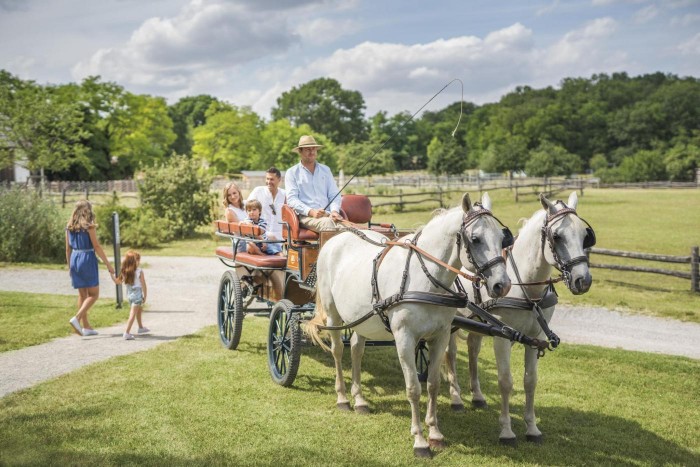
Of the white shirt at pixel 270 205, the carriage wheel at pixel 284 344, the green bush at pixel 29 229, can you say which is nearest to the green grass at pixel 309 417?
the carriage wheel at pixel 284 344

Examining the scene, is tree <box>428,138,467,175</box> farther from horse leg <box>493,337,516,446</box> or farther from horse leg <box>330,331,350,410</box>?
horse leg <box>493,337,516,446</box>

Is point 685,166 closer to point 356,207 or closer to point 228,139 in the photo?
point 228,139

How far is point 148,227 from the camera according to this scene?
22.6 metres

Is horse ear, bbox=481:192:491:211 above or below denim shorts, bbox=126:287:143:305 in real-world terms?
above

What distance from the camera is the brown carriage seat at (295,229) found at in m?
7.48

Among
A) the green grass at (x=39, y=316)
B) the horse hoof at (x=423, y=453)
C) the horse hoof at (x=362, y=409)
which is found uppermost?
the green grass at (x=39, y=316)

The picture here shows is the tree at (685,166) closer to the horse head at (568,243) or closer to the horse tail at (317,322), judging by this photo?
the horse tail at (317,322)

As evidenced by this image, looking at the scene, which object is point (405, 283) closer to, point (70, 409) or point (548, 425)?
point (548, 425)

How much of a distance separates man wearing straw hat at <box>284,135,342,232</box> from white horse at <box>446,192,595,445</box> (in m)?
2.62

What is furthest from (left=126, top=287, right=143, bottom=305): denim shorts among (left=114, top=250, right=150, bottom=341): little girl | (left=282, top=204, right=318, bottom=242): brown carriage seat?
(left=282, top=204, right=318, bottom=242): brown carriage seat

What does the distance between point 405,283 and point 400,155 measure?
332 feet

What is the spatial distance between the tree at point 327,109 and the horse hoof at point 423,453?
3842 inches

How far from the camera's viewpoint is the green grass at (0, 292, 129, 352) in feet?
32.1

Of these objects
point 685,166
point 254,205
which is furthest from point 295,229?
point 685,166
